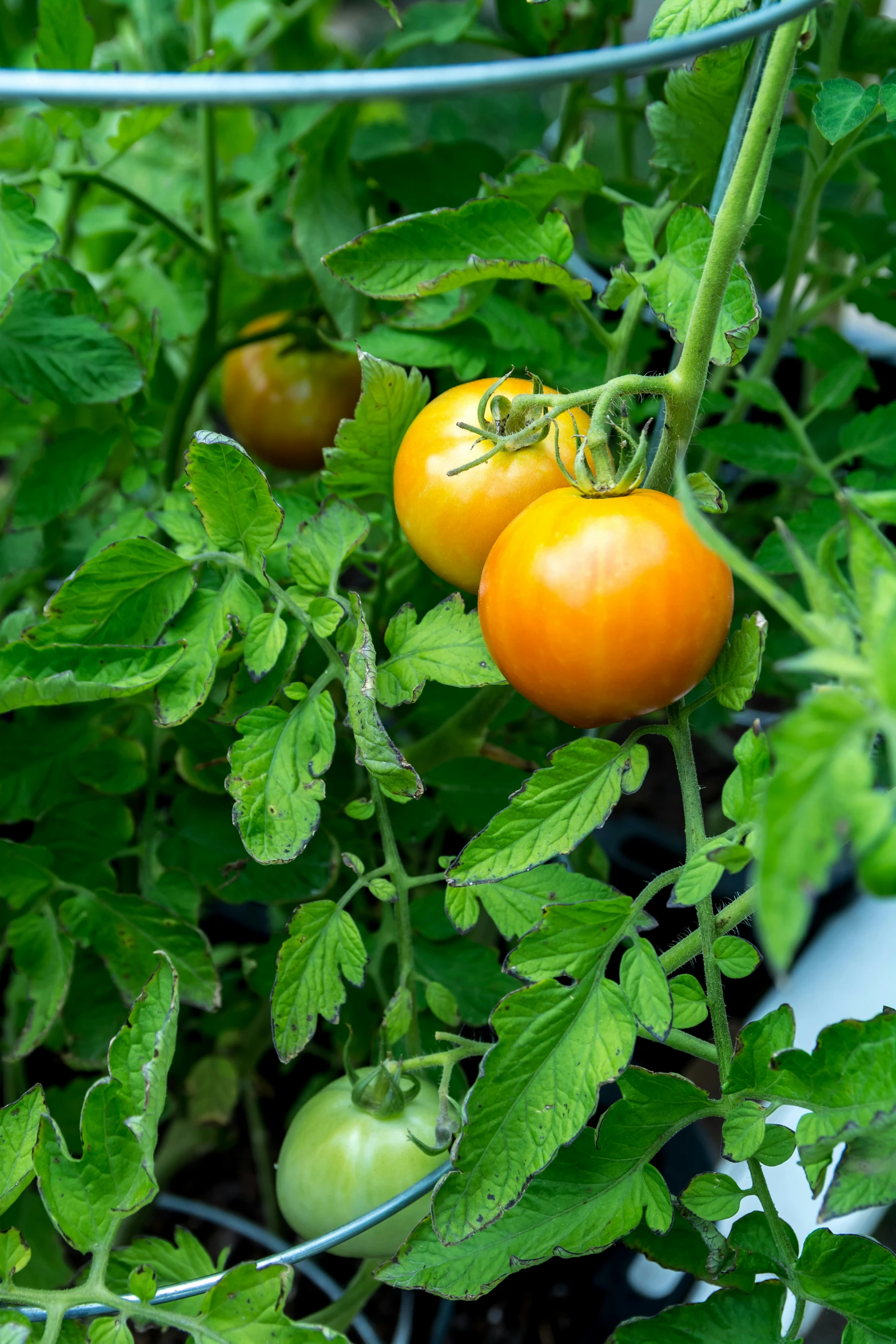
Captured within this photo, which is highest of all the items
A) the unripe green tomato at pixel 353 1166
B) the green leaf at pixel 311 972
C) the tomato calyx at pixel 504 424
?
the tomato calyx at pixel 504 424

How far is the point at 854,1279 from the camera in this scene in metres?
0.40

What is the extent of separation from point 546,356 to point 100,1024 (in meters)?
0.48

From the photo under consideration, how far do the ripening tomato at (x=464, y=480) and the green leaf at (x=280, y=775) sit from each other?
90 millimetres

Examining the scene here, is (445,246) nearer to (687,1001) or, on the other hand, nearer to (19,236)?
(19,236)

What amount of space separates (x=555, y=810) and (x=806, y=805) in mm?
184

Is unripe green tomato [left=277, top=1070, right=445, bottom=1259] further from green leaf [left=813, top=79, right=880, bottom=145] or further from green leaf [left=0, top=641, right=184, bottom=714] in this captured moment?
green leaf [left=813, top=79, right=880, bottom=145]

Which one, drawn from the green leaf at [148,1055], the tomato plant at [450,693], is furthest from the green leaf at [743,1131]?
the green leaf at [148,1055]

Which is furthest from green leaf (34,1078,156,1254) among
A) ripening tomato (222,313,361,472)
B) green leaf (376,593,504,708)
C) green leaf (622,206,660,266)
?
ripening tomato (222,313,361,472)

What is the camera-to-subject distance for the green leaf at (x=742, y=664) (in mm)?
406

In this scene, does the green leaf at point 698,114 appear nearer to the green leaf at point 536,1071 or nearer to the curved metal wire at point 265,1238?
the green leaf at point 536,1071

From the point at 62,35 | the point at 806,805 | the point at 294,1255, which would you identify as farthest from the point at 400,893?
the point at 62,35

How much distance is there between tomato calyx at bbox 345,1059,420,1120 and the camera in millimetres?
501

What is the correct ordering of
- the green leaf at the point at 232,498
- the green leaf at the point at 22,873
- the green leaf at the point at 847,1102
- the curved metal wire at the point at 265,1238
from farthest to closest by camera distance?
the curved metal wire at the point at 265,1238 → the green leaf at the point at 22,873 → the green leaf at the point at 232,498 → the green leaf at the point at 847,1102

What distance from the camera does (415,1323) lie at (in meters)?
0.87
